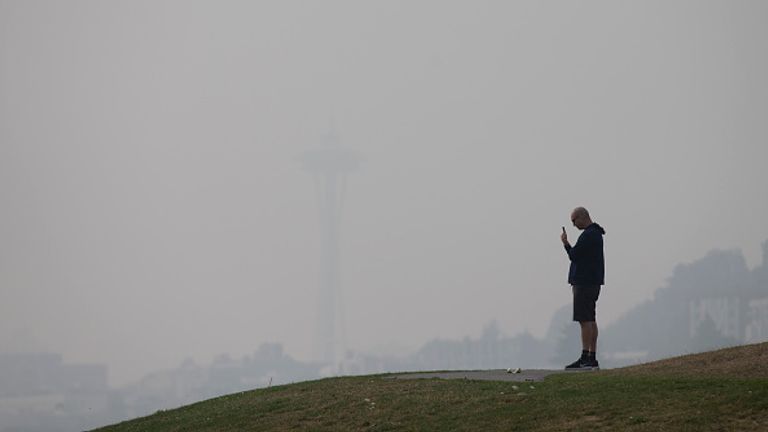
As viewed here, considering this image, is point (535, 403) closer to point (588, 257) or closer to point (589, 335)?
point (589, 335)

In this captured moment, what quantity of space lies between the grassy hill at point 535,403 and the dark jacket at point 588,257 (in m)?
2.58

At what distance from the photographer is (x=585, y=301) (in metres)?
26.2

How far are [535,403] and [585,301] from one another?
6127 mm

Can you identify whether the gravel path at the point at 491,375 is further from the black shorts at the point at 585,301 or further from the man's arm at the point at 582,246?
the man's arm at the point at 582,246

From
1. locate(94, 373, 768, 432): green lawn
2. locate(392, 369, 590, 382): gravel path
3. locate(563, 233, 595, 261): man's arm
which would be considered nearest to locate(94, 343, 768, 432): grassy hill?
locate(94, 373, 768, 432): green lawn

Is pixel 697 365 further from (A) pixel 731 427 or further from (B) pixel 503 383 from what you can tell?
(A) pixel 731 427

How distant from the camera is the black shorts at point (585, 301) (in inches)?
1033

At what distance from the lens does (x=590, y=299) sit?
26.2 metres

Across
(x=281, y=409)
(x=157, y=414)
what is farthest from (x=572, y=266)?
(x=157, y=414)

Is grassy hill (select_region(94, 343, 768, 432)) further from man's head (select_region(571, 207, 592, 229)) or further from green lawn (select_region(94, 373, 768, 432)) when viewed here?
man's head (select_region(571, 207, 592, 229))

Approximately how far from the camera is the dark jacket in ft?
85.7

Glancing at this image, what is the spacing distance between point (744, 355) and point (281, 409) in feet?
33.7

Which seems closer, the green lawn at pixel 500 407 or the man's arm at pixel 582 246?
the green lawn at pixel 500 407

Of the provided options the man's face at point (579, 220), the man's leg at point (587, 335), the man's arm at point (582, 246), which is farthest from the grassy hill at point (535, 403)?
the man's face at point (579, 220)
